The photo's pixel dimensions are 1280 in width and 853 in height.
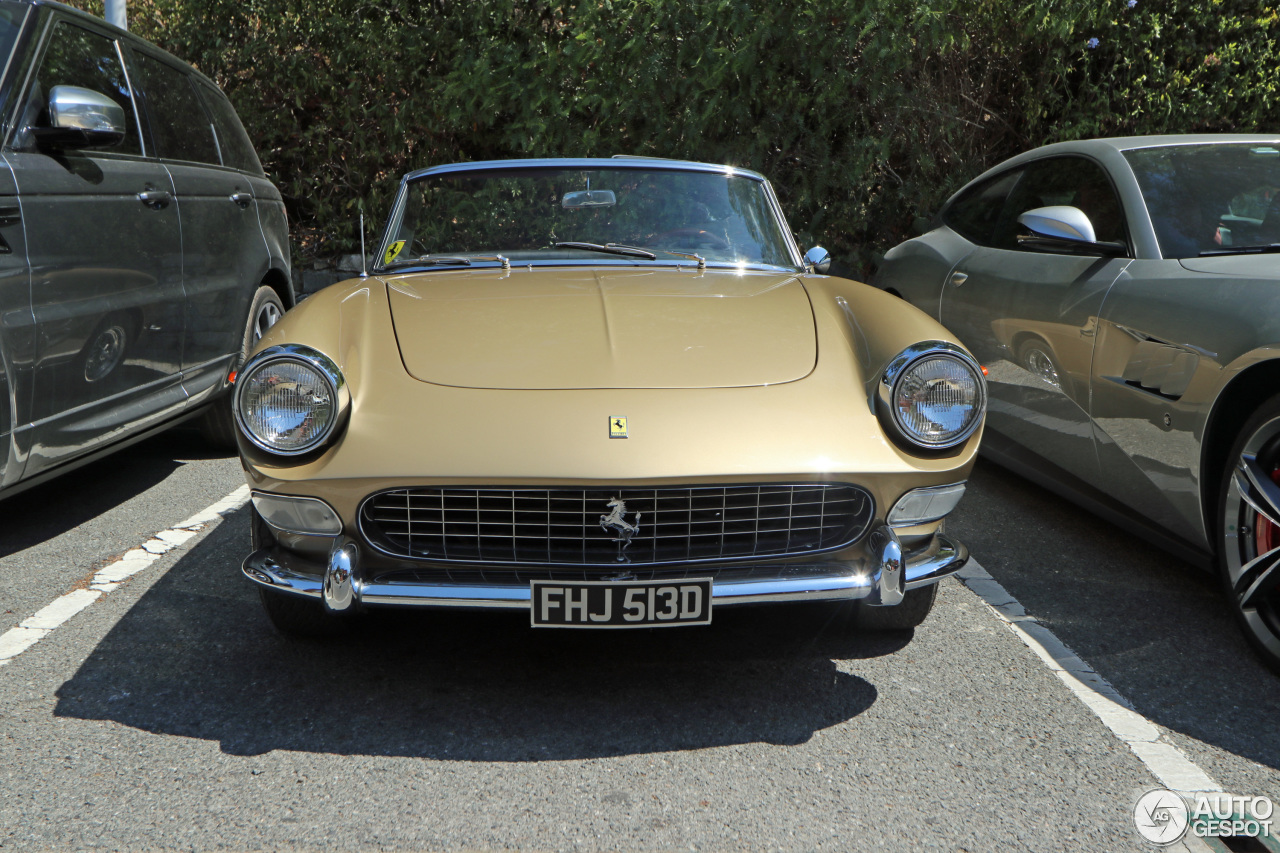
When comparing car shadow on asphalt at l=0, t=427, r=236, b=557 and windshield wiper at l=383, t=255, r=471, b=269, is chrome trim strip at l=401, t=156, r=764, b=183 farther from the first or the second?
car shadow on asphalt at l=0, t=427, r=236, b=557

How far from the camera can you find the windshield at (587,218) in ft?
12.0

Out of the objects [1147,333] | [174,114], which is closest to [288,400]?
[1147,333]

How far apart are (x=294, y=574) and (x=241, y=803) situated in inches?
21.2

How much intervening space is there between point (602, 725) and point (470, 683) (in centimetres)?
38

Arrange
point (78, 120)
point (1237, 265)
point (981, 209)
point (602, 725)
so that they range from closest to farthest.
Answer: point (602, 725)
point (1237, 265)
point (78, 120)
point (981, 209)

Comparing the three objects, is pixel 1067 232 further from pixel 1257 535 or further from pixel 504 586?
pixel 504 586

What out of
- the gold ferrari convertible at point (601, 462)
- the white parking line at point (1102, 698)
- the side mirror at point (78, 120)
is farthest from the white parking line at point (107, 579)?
the white parking line at point (1102, 698)

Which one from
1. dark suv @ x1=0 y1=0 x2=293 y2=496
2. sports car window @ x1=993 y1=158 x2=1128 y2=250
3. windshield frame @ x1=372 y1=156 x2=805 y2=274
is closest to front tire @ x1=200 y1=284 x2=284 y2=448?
dark suv @ x1=0 y1=0 x2=293 y2=496

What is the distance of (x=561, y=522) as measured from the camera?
245 cm

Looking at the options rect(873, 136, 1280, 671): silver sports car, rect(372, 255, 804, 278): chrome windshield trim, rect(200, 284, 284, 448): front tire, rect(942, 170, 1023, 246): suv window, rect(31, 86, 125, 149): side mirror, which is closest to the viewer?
rect(873, 136, 1280, 671): silver sports car

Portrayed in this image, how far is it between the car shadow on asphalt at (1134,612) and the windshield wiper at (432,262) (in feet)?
6.31

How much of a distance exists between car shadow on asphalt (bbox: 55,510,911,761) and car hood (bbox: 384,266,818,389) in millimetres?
653

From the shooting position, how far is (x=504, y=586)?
7.88 feet

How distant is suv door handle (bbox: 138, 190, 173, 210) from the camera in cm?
404
